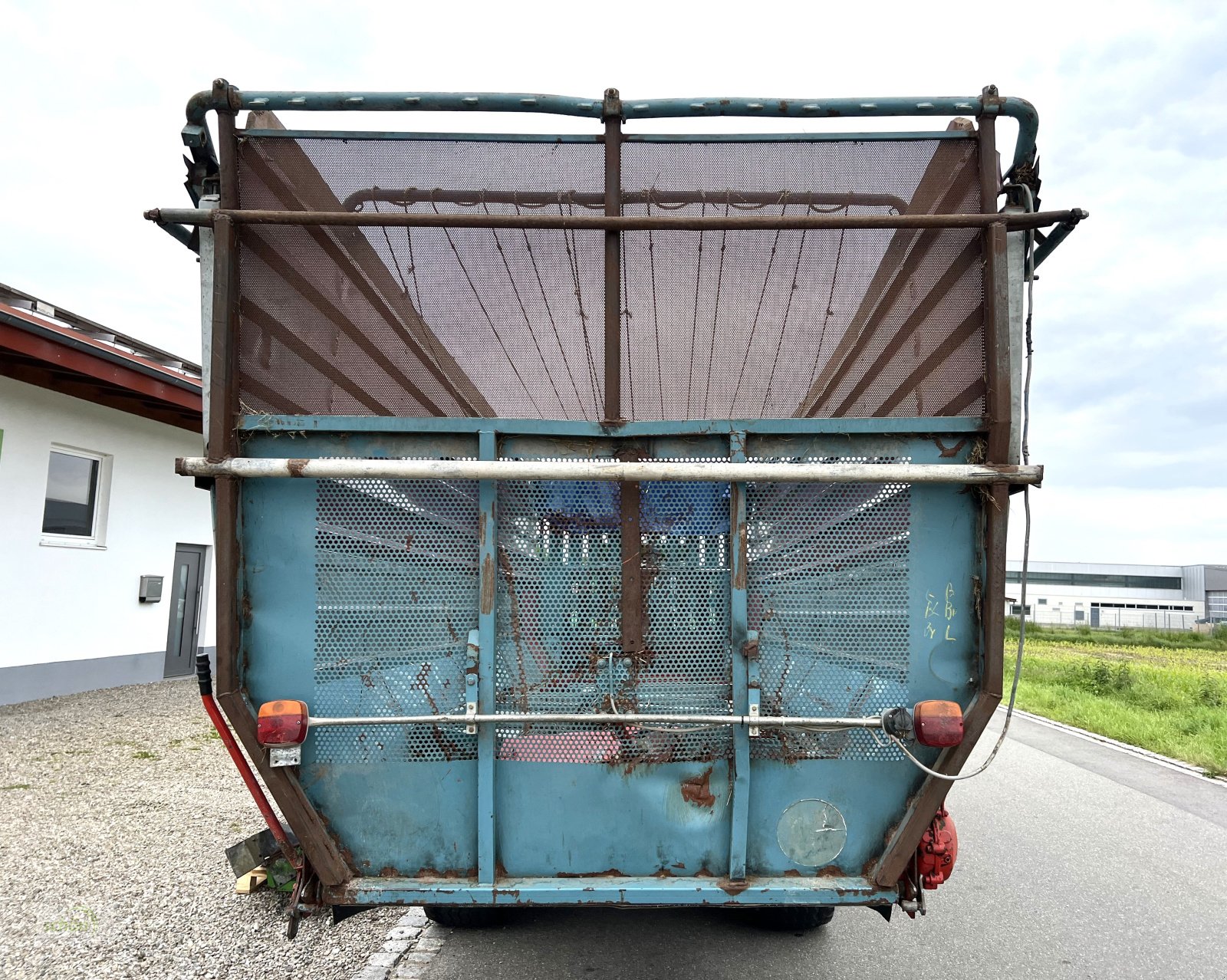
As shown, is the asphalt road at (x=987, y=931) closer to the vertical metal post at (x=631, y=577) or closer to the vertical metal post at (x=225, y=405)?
the vertical metal post at (x=631, y=577)

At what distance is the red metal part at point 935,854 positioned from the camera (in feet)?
8.84

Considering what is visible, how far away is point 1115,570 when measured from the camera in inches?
2489

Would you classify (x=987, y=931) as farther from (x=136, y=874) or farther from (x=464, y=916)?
(x=136, y=874)

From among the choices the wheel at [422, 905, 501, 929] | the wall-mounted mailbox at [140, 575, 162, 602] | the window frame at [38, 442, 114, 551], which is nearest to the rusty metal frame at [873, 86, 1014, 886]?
the wheel at [422, 905, 501, 929]

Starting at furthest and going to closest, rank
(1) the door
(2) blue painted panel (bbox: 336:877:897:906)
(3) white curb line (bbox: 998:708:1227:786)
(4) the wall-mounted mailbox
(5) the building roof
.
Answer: (1) the door → (4) the wall-mounted mailbox → (3) white curb line (bbox: 998:708:1227:786) → (5) the building roof → (2) blue painted panel (bbox: 336:877:897:906)

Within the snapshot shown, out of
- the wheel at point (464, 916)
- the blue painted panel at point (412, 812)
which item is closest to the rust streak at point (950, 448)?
the blue painted panel at point (412, 812)

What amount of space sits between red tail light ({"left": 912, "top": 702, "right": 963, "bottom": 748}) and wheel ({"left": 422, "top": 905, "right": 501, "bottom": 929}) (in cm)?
254

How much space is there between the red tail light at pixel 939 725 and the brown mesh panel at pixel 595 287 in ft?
3.27

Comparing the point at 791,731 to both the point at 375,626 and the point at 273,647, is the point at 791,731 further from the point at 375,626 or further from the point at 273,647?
the point at 273,647

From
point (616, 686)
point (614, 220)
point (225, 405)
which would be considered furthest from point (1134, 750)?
point (225, 405)

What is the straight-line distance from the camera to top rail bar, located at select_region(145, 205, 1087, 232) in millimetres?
2650

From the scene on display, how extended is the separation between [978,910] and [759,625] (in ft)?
11.2

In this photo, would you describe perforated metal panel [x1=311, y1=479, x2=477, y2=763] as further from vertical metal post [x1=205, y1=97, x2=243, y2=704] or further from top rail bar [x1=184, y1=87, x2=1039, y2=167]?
top rail bar [x1=184, y1=87, x2=1039, y2=167]

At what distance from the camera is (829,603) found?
2732 millimetres
